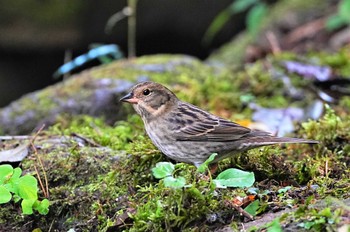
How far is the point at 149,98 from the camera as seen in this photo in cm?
555

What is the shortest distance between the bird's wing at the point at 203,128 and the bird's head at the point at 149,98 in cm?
17

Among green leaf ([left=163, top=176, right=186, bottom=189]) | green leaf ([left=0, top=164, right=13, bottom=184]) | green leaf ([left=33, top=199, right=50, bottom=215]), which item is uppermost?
green leaf ([left=163, top=176, right=186, bottom=189])

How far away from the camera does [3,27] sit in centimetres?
1160

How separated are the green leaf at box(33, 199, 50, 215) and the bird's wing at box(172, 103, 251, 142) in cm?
113

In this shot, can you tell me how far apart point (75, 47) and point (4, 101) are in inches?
60.6

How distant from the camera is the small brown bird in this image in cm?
498

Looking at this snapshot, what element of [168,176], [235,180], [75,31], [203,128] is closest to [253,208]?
[235,180]

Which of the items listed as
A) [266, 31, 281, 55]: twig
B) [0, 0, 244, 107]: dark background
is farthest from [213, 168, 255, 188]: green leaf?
[0, 0, 244, 107]: dark background

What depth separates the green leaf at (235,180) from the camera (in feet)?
13.0

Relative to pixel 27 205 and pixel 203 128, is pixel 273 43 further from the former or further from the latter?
pixel 27 205

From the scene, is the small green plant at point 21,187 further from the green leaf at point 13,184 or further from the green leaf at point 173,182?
the green leaf at point 173,182

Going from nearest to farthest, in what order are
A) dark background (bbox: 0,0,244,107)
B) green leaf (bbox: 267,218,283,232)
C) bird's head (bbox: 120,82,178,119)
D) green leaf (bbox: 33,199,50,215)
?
green leaf (bbox: 267,218,283,232)
green leaf (bbox: 33,199,50,215)
bird's head (bbox: 120,82,178,119)
dark background (bbox: 0,0,244,107)

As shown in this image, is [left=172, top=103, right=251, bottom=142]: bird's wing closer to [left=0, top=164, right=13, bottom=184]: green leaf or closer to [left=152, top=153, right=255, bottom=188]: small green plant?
[left=152, top=153, right=255, bottom=188]: small green plant

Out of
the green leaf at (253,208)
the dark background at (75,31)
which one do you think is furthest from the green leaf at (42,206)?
the dark background at (75,31)
